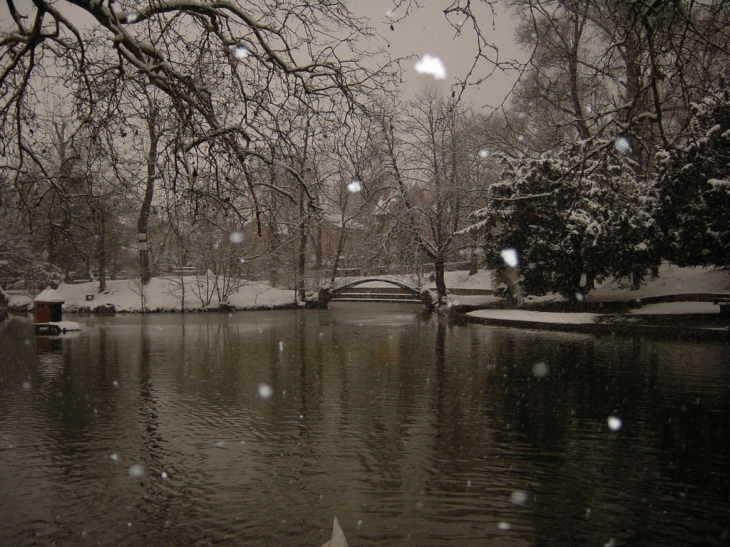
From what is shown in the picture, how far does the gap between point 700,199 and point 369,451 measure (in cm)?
1638

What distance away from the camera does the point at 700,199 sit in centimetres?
1827

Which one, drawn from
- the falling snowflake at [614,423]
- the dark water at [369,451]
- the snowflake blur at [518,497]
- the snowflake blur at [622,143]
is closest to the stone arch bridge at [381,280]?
the snowflake blur at [622,143]

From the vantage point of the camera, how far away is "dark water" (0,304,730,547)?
477cm

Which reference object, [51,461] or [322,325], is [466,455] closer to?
[51,461]

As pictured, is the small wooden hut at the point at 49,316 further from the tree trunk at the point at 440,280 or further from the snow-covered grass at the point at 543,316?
the tree trunk at the point at 440,280

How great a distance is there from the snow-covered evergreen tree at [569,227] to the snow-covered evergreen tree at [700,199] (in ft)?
2.91

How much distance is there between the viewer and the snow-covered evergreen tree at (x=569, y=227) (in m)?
20.5

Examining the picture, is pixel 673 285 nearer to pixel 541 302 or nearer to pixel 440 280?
pixel 541 302

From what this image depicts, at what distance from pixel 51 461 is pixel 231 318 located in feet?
68.6

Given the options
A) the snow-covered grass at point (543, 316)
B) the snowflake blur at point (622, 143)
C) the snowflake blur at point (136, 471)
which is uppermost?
the snowflake blur at point (622, 143)

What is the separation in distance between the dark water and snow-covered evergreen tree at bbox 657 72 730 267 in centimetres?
592

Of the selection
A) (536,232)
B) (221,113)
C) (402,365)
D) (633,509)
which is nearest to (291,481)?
(633,509)

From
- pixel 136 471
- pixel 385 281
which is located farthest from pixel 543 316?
pixel 136 471

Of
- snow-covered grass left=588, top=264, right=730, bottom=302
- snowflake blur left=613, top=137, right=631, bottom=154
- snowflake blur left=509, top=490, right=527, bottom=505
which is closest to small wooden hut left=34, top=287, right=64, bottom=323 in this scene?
snowflake blur left=613, top=137, right=631, bottom=154
